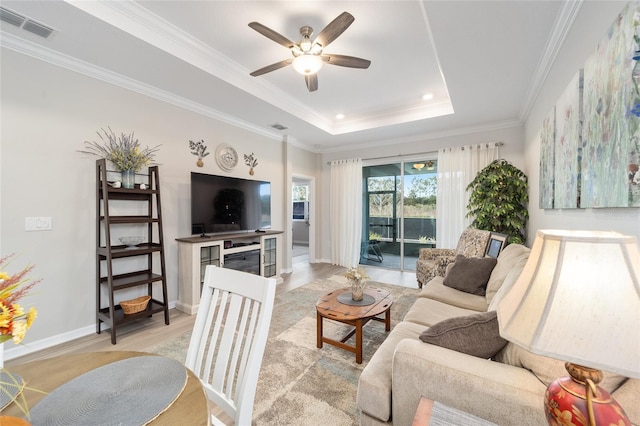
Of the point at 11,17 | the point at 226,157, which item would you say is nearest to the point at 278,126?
the point at 226,157

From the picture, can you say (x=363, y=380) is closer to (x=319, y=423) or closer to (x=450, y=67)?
(x=319, y=423)

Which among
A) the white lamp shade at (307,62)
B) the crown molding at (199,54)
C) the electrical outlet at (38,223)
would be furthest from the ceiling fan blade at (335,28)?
the electrical outlet at (38,223)

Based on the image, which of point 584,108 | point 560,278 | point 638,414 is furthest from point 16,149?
point 584,108

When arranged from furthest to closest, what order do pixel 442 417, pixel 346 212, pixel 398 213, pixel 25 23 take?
pixel 346 212 → pixel 398 213 → pixel 25 23 → pixel 442 417

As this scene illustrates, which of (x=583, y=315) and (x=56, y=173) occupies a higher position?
(x=56, y=173)

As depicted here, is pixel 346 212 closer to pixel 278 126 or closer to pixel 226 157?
pixel 278 126

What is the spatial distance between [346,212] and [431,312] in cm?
369

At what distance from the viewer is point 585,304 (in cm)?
63

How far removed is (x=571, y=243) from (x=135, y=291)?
3744mm

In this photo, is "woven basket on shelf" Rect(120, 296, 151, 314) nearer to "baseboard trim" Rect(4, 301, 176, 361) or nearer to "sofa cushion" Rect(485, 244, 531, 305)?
"baseboard trim" Rect(4, 301, 176, 361)

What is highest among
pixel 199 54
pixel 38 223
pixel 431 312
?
pixel 199 54

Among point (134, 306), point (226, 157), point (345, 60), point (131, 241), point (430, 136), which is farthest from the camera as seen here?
point (430, 136)

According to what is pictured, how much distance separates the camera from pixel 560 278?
2.20 ft

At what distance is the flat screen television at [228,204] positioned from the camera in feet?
11.4
